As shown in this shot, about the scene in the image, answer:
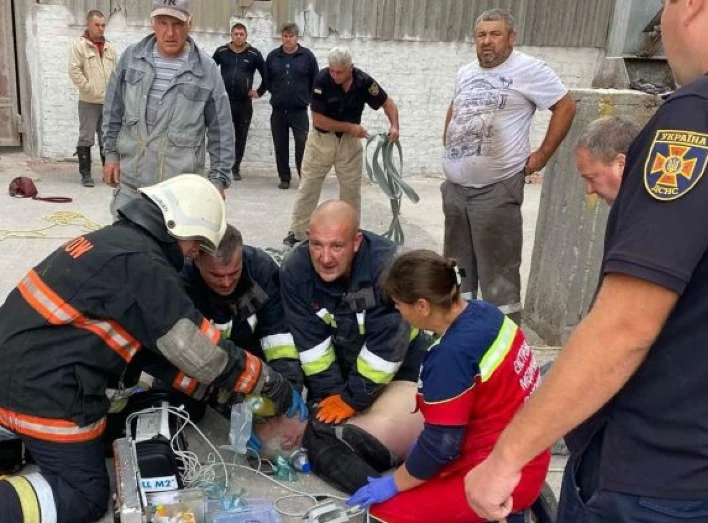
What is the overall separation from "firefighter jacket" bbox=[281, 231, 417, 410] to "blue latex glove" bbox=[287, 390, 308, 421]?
0.14 meters

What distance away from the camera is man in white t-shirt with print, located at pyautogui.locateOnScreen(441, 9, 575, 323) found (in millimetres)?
4184

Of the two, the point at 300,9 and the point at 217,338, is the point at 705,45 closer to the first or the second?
the point at 217,338

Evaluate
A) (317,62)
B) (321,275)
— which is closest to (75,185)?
(317,62)

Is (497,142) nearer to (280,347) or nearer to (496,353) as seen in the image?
(280,347)

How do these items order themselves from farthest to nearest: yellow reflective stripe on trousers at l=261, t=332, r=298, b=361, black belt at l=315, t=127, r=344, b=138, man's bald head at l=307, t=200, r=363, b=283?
black belt at l=315, t=127, r=344, b=138
yellow reflective stripe on trousers at l=261, t=332, r=298, b=361
man's bald head at l=307, t=200, r=363, b=283

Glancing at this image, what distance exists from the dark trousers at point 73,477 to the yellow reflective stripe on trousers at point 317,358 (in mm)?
1011

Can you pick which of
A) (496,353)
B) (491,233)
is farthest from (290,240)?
(496,353)

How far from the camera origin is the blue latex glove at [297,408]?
10.7 ft

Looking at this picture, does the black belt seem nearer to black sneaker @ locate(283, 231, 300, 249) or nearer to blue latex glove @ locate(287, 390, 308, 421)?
black sneaker @ locate(283, 231, 300, 249)

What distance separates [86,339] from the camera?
2.67m

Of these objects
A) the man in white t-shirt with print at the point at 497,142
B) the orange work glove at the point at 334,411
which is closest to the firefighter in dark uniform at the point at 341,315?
the orange work glove at the point at 334,411

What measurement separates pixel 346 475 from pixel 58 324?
131cm

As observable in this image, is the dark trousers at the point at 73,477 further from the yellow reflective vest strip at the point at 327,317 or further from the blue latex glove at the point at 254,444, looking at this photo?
the yellow reflective vest strip at the point at 327,317

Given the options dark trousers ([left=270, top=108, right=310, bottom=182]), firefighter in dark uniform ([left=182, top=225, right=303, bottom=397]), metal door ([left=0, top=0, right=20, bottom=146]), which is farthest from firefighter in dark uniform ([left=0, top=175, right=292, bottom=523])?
metal door ([left=0, top=0, right=20, bottom=146])
